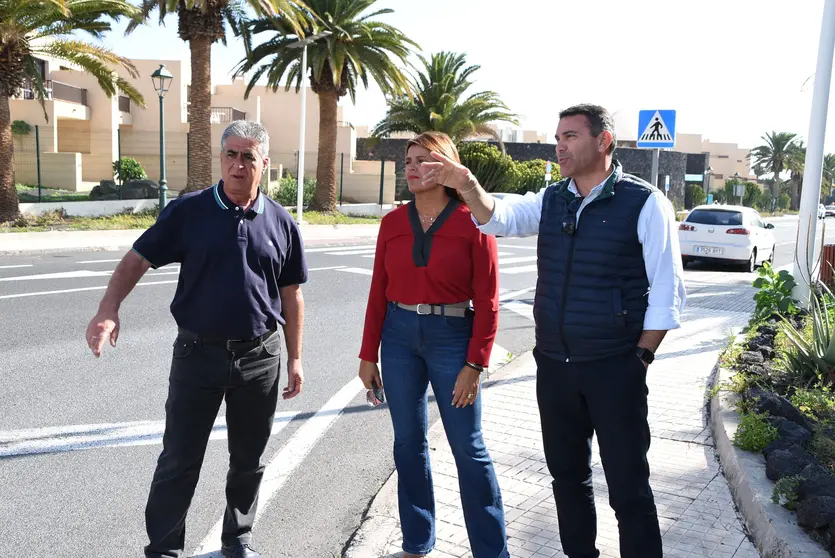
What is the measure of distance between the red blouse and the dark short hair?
60 cm

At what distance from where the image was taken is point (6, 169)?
19.3 metres

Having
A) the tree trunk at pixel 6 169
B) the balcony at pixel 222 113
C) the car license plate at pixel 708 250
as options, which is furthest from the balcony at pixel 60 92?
the car license plate at pixel 708 250

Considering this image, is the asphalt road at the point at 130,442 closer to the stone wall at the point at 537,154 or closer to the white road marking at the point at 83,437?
the white road marking at the point at 83,437

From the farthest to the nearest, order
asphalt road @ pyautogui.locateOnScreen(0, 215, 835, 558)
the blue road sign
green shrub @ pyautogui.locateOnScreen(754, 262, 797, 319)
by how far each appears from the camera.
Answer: the blue road sign
green shrub @ pyautogui.locateOnScreen(754, 262, 797, 319)
asphalt road @ pyautogui.locateOnScreen(0, 215, 835, 558)

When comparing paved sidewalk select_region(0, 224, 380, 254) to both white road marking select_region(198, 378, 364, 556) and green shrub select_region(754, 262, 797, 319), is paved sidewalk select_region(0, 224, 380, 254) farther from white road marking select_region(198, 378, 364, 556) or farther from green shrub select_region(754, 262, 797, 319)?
white road marking select_region(198, 378, 364, 556)

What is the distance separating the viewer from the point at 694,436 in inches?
207

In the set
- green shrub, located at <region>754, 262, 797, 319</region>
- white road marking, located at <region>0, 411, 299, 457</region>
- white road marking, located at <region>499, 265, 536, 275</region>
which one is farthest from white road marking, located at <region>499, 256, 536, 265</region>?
white road marking, located at <region>0, 411, 299, 457</region>

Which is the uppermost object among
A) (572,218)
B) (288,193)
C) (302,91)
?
(302,91)

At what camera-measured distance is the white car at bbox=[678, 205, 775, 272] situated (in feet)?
55.2

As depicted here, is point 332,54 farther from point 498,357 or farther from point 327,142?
point 498,357

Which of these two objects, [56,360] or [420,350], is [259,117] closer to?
[56,360]

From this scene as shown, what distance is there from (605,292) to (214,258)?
1.59 metres

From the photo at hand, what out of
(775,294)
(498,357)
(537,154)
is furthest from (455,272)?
(537,154)

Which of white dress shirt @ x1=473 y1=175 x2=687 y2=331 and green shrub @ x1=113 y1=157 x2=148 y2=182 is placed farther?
green shrub @ x1=113 y1=157 x2=148 y2=182
